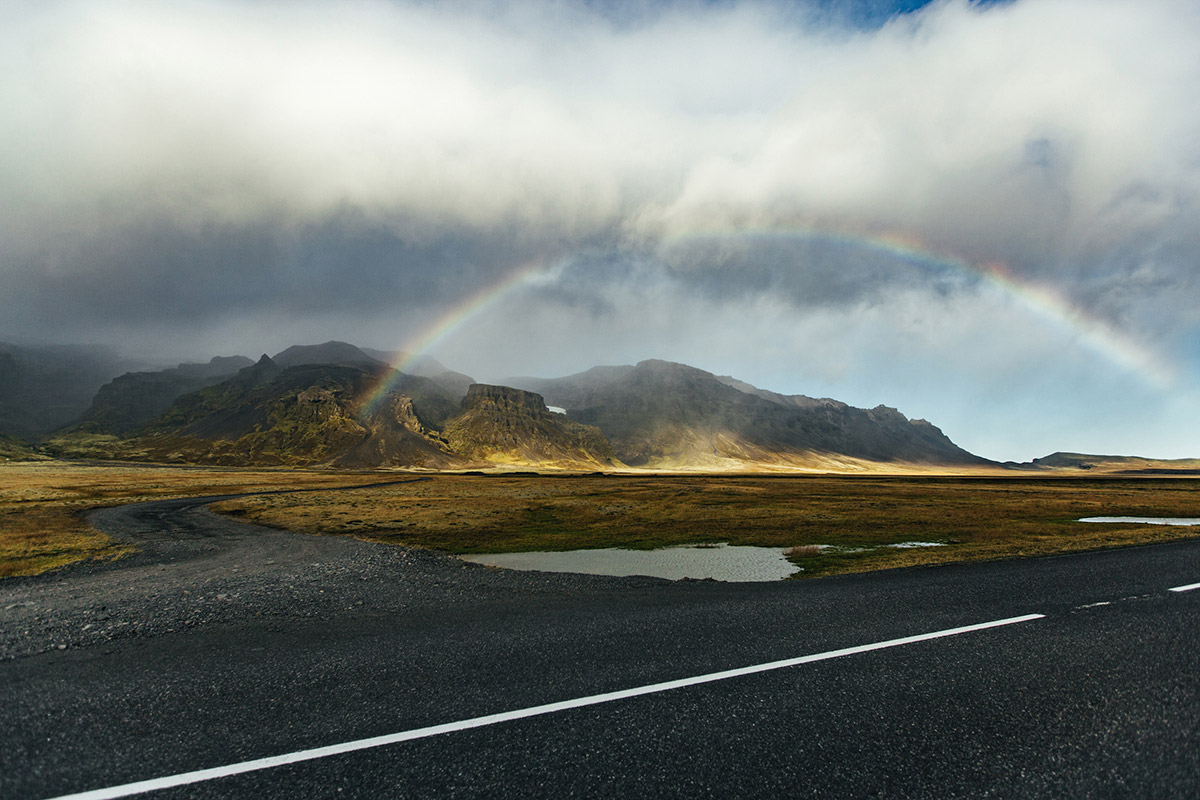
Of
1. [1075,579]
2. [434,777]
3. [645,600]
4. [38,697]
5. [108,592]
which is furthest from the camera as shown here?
[108,592]

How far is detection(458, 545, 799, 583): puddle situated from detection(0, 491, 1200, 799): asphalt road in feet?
29.9

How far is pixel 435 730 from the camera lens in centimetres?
691

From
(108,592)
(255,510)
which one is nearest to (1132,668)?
(108,592)

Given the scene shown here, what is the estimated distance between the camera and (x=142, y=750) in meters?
6.56

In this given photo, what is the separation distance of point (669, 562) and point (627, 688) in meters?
21.4

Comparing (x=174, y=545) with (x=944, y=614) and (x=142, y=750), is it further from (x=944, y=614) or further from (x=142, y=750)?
(x=944, y=614)

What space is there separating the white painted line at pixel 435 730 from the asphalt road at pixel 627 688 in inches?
5.3

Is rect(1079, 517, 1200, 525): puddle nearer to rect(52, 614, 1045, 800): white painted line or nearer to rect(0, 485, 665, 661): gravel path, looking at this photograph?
rect(0, 485, 665, 661): gravel path

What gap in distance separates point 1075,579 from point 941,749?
1433 cm

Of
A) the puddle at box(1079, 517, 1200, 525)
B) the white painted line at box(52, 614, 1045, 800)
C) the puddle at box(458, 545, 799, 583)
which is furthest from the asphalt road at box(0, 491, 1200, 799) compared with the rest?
the puddle at box(1079, 517, 1200, 525)

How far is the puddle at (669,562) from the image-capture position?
976 inches

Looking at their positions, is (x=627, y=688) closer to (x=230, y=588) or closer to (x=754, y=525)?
(x=230, y=588)

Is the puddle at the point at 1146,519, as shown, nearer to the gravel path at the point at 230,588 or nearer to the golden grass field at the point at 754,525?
the golden grass field at the point at 754,525

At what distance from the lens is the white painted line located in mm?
5723
